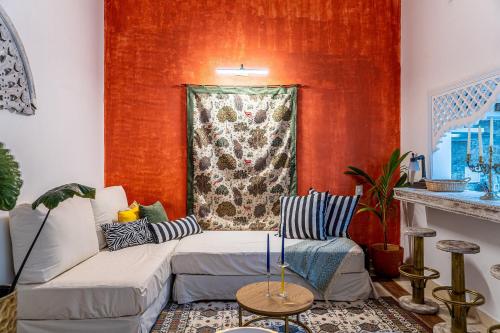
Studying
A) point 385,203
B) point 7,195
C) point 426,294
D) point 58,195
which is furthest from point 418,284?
point 7,195

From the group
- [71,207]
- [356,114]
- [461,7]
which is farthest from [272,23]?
[71,207]

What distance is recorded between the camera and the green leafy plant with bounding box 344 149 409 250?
12.5 ft

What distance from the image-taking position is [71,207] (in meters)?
2.70

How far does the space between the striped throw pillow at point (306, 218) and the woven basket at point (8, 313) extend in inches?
88.6

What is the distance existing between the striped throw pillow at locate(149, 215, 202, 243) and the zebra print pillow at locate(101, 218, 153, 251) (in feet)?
0.26

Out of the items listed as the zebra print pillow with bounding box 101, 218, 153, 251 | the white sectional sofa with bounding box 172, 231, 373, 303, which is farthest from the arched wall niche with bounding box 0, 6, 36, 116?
the white sectional sofa with bounding box 172, 231, 373, 303

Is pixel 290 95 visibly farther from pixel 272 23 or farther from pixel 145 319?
pixel 145 319

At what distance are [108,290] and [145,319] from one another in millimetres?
362

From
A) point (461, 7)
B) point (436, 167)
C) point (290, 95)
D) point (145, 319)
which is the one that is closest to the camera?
point (145, 319)

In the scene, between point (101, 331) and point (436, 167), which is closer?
Result: point (101, 331)

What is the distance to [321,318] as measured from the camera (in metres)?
2.83

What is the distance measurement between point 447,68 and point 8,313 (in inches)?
152

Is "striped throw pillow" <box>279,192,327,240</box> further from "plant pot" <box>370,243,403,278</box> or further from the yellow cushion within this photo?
the yellow cushion

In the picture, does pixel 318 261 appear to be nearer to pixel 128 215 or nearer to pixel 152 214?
pixel 152 214
